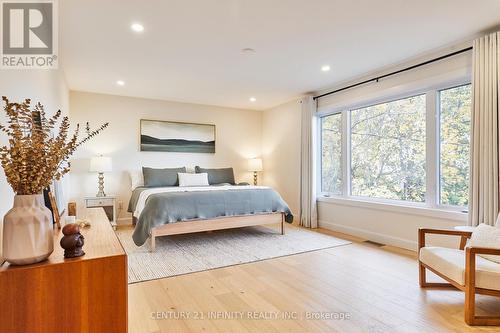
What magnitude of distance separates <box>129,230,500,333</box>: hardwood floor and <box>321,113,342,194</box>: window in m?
1.91

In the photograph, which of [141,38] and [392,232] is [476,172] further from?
[141,38]

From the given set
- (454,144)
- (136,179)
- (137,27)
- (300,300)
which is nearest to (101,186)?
(136,179)

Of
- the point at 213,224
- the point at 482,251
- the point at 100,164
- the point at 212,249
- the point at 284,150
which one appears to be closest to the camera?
the point at 482,251

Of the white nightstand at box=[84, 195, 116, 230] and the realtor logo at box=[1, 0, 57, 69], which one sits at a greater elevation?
the realtor logo at box=[1, 0, 57, 69]

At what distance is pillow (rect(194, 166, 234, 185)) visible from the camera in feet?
17.6

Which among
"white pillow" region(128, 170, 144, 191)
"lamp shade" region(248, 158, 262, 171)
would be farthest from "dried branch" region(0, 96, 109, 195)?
"lamp shade" region(248, 158, 262, 171)

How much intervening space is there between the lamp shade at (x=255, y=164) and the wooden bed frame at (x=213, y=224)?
1837 millimetres

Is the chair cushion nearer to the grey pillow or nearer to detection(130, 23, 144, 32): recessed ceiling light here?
detection(130, 23, 144, 32): recessed ceiling light

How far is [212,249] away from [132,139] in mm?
2829

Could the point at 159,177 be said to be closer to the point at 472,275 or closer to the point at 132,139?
the point at 132,139

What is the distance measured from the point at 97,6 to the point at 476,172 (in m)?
3.78

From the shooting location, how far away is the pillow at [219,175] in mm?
5375

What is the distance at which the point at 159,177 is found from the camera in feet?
16.0

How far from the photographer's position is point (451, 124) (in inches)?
127
